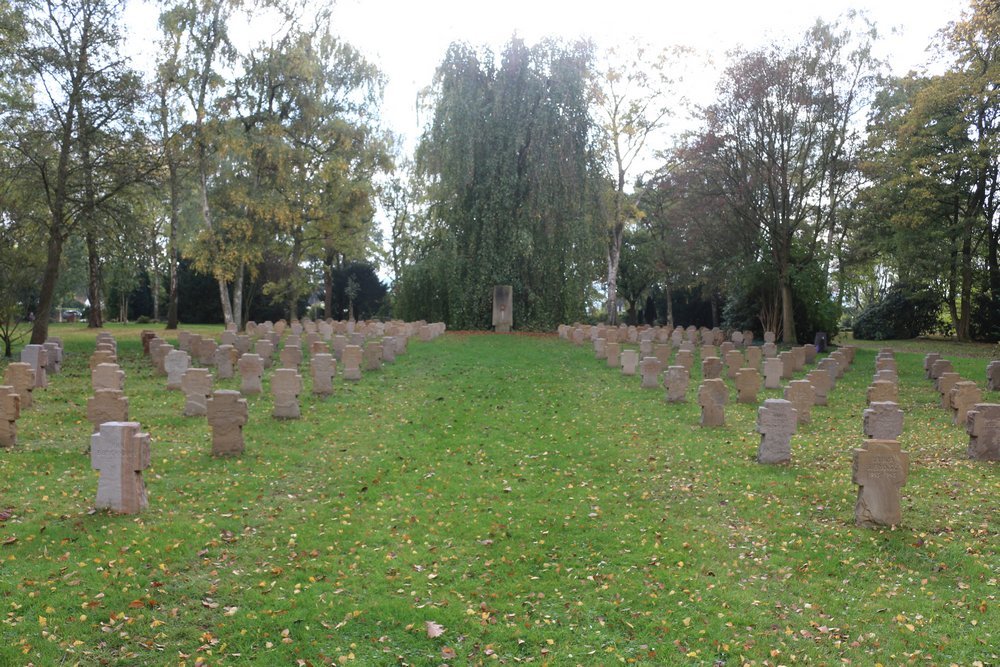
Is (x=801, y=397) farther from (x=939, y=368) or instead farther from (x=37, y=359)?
(x=37, y=359)

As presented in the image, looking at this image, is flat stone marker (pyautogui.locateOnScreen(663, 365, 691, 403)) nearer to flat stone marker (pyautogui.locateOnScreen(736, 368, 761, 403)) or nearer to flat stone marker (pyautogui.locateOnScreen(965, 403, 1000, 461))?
flat stone marker (pyautogui.locateOnScreen(736, 368, 761, 403))

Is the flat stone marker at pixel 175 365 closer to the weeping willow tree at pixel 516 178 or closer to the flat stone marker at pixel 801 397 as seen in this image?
the flat stone marker at pixel 801 397

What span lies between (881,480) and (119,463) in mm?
7319

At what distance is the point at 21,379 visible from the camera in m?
12.7

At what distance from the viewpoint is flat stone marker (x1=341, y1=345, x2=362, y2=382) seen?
17.4 metres

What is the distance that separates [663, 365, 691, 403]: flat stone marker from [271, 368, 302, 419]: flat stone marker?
709cm

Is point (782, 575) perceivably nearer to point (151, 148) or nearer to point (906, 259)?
point (151, 148)

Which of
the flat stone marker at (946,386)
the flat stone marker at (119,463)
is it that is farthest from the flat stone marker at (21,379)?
the flat stone marker at (946,386)

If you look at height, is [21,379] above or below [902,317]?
below

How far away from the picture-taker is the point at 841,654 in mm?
5180

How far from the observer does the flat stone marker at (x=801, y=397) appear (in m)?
12.9

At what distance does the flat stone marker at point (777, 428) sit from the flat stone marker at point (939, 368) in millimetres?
10902

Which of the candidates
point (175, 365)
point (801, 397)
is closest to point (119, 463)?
point (175, 365)

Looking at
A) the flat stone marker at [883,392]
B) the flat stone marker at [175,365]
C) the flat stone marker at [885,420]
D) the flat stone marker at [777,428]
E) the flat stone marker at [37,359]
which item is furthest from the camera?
the flat stone marker at [175,365]
